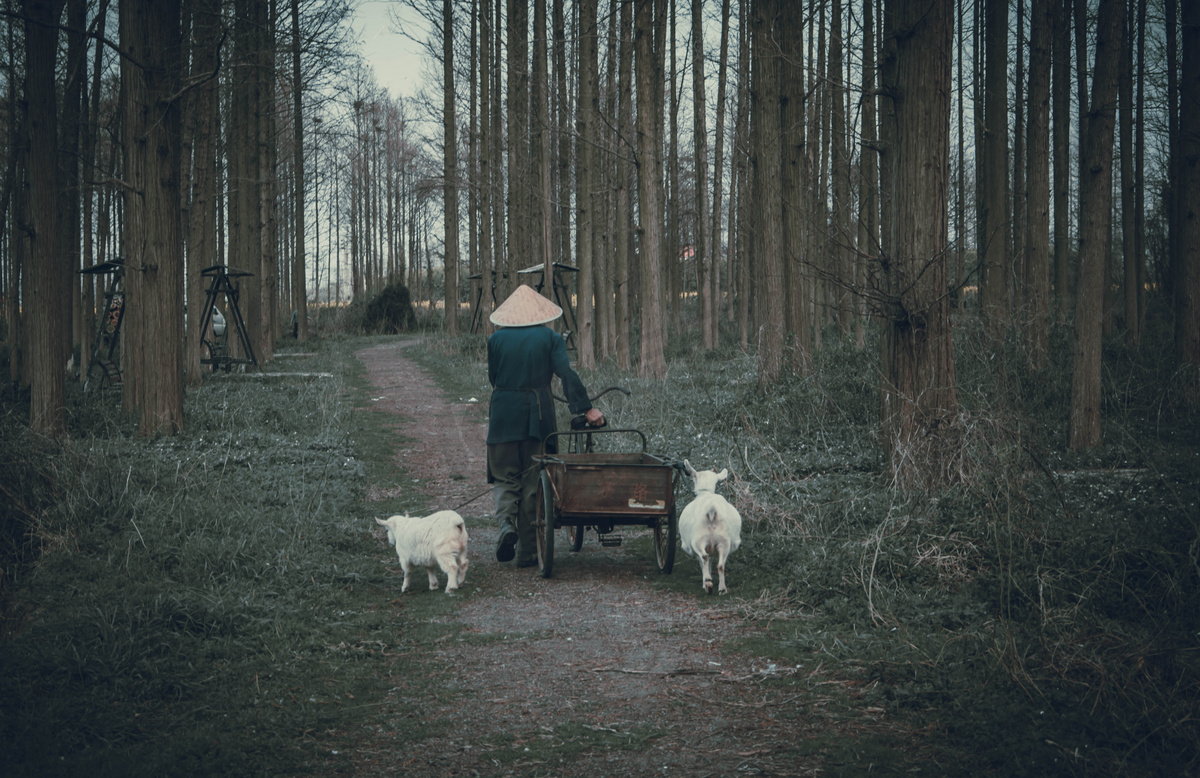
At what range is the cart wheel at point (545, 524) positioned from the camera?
22.2 feet

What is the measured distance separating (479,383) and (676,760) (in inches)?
676

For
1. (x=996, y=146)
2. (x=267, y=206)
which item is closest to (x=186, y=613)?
(x=996, y=146)

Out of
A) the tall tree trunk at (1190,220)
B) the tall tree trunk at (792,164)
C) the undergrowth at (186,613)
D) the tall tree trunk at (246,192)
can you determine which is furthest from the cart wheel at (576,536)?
the tall tree trunk at (246,192)

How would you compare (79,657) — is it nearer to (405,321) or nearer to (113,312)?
(113,312)

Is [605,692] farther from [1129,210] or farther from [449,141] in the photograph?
[449,141]

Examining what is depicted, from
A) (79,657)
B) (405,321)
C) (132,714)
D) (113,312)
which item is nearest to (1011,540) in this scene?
(132,714)

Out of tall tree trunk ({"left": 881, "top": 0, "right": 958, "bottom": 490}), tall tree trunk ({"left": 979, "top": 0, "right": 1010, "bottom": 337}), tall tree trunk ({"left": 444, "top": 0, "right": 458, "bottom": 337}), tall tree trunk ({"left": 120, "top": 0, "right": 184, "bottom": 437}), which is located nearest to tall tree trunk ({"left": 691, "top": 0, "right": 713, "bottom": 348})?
tall tree trunk ({"left": 444, "top": 0, "right": 458, "bottom": 337})

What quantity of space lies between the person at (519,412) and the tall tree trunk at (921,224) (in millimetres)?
2952

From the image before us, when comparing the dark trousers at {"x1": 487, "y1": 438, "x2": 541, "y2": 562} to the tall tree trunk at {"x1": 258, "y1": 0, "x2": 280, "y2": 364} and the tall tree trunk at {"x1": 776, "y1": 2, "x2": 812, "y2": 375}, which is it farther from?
the tall tree trunk at {"x1": 258, "y1": 0, "x2": 280, "y2": 364}

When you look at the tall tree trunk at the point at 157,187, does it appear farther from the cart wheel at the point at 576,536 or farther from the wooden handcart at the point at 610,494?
the wooden handcart at the point at 610,494

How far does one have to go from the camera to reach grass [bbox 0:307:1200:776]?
395cm

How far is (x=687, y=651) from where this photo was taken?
5246 mm

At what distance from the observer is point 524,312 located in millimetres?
7555

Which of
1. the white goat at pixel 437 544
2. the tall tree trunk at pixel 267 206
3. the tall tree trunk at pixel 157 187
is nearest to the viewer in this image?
the white goat at pixel 437 544
